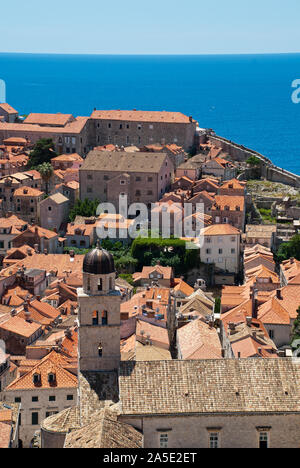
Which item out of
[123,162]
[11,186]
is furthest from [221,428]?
[11,186]

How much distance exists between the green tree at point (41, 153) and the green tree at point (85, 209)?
1071 centimetres

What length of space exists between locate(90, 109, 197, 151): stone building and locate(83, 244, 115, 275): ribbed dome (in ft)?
180

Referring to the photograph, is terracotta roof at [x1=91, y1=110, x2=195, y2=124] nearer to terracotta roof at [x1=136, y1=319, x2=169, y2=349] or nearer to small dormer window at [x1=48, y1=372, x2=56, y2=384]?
terracotta roof at [x1=136, y1=319, x2=169, y2=349]

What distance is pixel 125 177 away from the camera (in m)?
74.8

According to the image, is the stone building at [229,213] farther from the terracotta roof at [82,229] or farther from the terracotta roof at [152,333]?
the terracotta roof at [152,333]

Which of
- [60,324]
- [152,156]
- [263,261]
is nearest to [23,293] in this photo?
[60,324]

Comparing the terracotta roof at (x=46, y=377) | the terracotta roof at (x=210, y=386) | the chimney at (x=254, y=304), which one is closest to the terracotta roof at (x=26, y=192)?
the chimney at (x=254, y=304)

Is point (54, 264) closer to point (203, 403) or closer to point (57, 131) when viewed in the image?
point (57, 131)

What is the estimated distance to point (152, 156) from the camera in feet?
255

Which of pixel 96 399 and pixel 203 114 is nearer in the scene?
pixel 96 399

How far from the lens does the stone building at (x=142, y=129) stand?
89.6m
